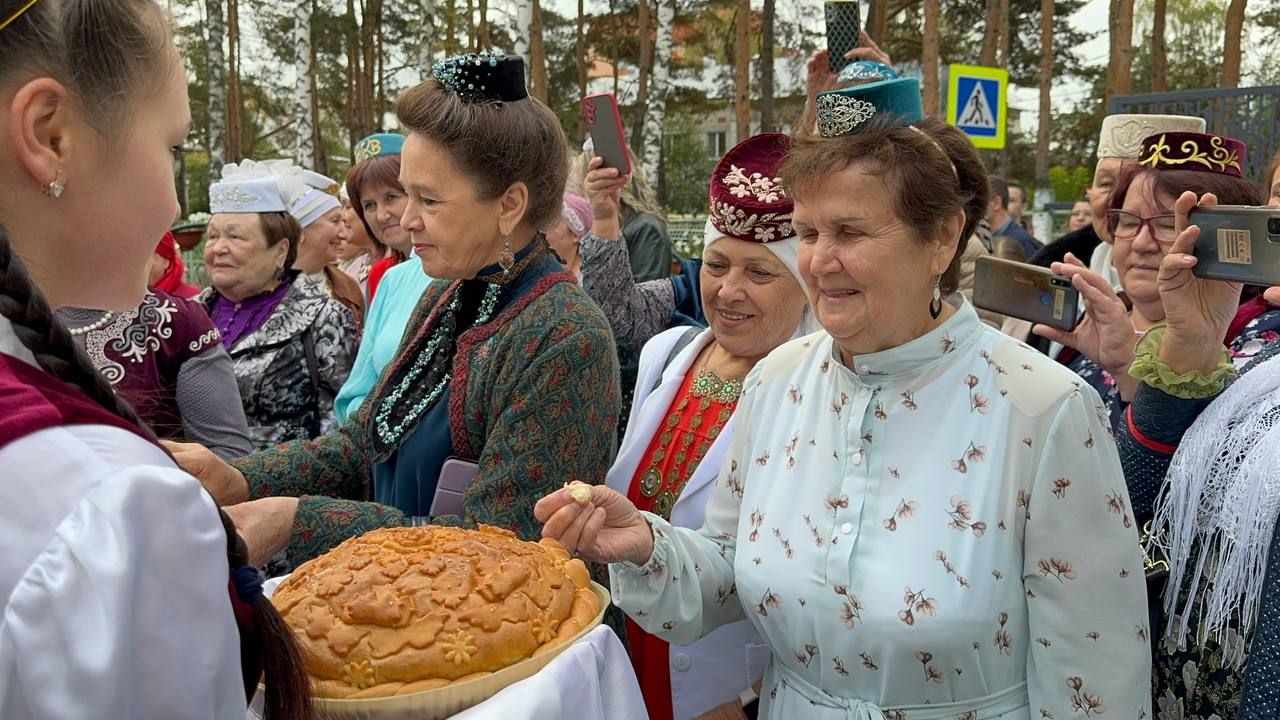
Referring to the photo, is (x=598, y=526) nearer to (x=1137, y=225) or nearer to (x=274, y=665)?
(x=274, y=665)

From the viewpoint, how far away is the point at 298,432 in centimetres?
404

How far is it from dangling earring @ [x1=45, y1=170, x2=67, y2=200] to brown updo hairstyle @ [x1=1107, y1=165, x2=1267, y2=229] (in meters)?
2.86

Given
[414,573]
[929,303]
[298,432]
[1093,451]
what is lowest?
[298,432]

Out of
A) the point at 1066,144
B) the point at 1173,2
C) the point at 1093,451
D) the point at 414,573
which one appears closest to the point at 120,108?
the point at 414,573

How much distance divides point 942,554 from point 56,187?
1567 millimetres

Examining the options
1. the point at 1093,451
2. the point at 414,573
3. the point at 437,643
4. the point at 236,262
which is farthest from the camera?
the point at 236,262

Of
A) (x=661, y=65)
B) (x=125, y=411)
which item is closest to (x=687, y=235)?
(x=661, y=65)

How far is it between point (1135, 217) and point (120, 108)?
2883 millimetres

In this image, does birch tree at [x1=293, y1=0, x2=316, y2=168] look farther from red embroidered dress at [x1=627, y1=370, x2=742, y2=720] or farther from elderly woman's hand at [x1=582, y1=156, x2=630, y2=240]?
red embroidered dress at [x1=627, y1=370, x2=742, y2=720]

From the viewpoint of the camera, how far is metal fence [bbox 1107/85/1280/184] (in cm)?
1128

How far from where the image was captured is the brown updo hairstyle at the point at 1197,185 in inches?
116

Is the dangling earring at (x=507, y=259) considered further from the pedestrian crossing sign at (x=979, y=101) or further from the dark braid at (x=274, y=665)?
the pedestrian crossing sign at (x=979, y=101)

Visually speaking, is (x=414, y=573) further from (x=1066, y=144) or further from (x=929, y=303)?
(x=1066, y=144)

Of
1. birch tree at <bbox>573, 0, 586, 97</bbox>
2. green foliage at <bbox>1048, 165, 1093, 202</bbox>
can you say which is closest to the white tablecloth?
birch tree at <bbox>573, 0, 586, 97</bbox>
